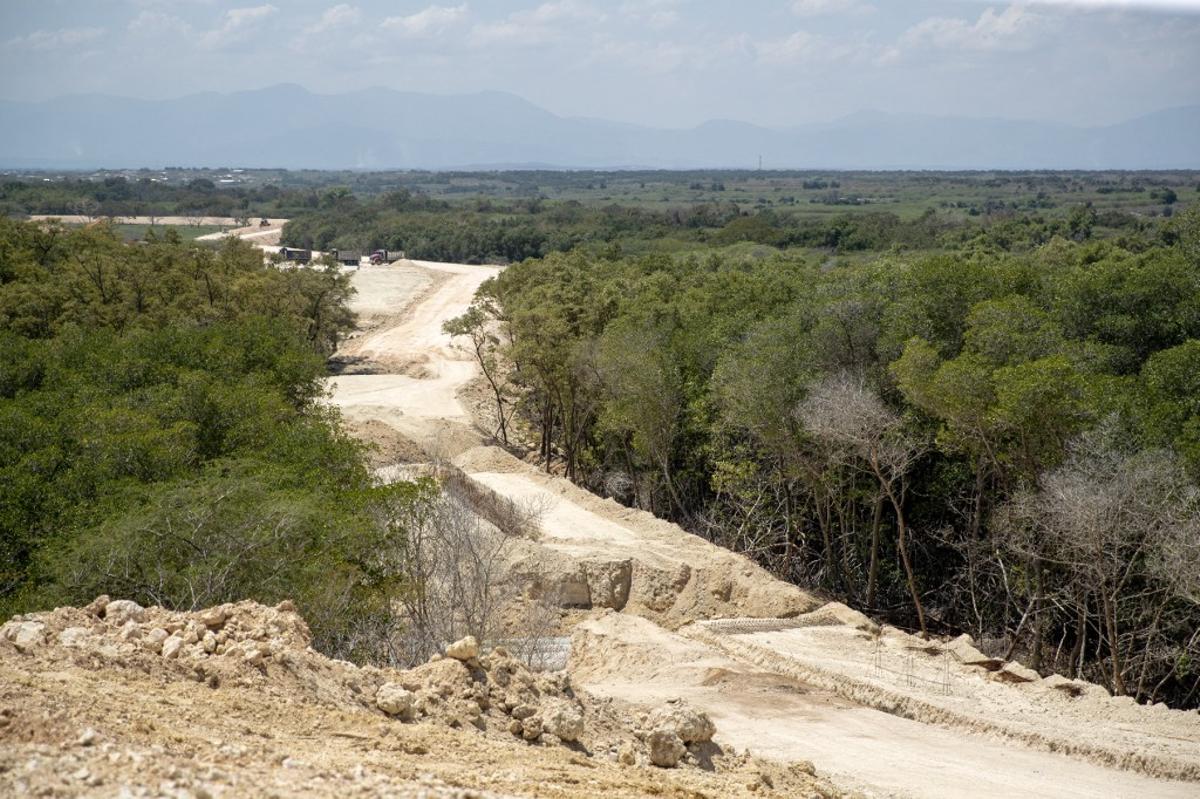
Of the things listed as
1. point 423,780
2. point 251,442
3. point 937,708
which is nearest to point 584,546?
point 251,442

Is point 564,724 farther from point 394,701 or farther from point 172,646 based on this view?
point 172,646

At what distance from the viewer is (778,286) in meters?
38.8

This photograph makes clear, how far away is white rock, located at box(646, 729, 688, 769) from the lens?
13.7m

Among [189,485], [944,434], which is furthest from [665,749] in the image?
[944,434]

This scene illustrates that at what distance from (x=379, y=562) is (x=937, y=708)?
1027 centimetres

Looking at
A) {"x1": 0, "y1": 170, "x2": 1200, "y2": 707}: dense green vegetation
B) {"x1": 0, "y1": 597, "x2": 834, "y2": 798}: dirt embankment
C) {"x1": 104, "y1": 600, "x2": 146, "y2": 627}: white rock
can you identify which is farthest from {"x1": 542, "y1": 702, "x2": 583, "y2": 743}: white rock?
{"x1": 0, "y1": 170, "x2": 1200, "y2": 707}: dense green vegetation

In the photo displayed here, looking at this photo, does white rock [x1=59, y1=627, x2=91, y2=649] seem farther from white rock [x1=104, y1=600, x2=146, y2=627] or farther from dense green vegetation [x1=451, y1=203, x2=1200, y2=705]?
dense green vegetation [x1=451, y1=203, x2=1200, y2=705]

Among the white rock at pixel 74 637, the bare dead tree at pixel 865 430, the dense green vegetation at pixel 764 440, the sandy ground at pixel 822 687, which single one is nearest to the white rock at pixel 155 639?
the white rock at pixel 74 637

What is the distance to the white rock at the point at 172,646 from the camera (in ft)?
42.2

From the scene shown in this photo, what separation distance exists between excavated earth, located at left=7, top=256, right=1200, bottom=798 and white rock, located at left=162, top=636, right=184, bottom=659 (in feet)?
0.12

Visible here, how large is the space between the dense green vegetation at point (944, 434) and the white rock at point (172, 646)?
15.2 metres

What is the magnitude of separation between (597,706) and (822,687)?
7284 mm

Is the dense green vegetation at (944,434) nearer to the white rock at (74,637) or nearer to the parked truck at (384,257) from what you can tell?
the white rock at (74,637)

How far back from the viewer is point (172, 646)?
13.0 metres
